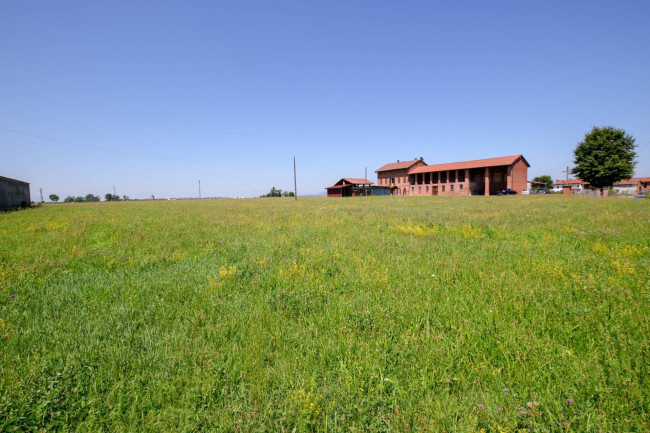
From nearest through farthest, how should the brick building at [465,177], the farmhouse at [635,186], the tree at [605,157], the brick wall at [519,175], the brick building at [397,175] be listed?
the tree at [605,157], the brick wall at [519,175], the brick building at [465,177], the farmhouse at [635,186], the brick building at [397,175]

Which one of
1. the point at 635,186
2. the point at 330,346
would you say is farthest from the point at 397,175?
the point at 330,346

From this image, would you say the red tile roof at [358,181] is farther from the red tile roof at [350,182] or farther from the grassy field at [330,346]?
the grassy field at [330,346]

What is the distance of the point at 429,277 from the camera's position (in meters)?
4.87

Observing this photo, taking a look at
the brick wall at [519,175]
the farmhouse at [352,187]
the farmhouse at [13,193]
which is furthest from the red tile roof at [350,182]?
the farmhouse at [13,193]

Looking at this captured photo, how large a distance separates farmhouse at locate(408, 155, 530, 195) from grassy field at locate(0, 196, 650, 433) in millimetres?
61866

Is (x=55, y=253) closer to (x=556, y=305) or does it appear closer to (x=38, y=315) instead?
(x=38, y=315)

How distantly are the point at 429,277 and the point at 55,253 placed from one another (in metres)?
9.28

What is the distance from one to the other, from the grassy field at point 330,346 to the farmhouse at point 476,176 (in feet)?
203

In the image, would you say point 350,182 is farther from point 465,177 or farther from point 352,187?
point 465,177

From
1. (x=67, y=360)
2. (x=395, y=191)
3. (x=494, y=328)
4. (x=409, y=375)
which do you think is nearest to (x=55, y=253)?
(x=67, y=360)

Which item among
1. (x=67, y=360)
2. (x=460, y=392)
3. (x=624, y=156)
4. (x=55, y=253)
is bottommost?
(x=460, y=392)

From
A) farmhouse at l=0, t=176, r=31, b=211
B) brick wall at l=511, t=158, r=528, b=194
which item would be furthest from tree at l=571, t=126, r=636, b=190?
farmhouse at l=0, t=176, r=31, b=211

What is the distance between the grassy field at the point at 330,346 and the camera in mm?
2057

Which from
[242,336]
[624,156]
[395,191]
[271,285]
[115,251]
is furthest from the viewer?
[395,191]
